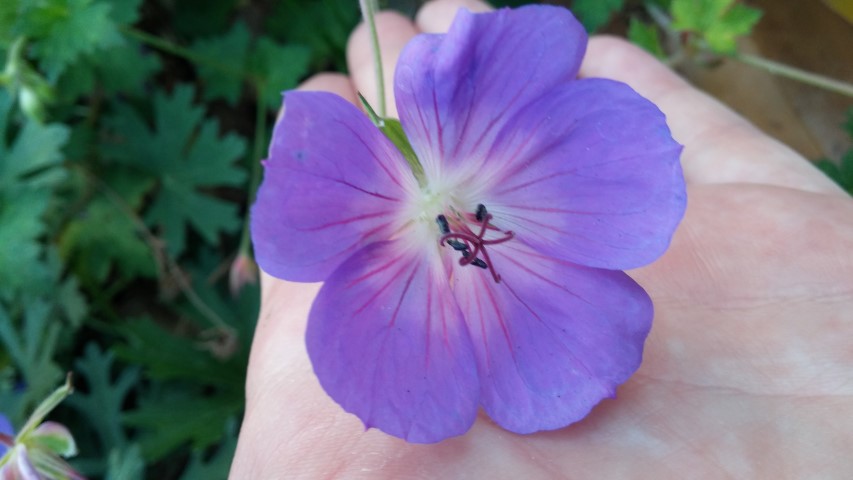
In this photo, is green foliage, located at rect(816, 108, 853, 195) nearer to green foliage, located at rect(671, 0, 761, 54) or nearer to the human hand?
the human hand

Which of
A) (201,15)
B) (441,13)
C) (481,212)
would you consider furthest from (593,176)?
(201,15)

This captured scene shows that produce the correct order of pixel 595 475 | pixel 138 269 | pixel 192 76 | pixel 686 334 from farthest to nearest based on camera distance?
pixel 192 76 < pixel 138 269 < pixel 686 334 < pixel 595 475

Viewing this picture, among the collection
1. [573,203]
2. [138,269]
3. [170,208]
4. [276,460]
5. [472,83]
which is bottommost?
[138,269]

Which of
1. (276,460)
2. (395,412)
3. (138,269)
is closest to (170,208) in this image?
(138,269)

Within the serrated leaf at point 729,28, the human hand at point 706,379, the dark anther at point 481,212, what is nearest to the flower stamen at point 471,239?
the dark anther at point 481,212

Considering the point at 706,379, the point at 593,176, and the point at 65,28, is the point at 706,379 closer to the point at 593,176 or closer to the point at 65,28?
the point at 593,176

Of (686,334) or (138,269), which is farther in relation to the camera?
(138,269)

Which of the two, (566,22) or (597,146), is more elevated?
(566,22)

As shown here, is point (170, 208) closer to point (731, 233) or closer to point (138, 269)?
point (138, 269)
